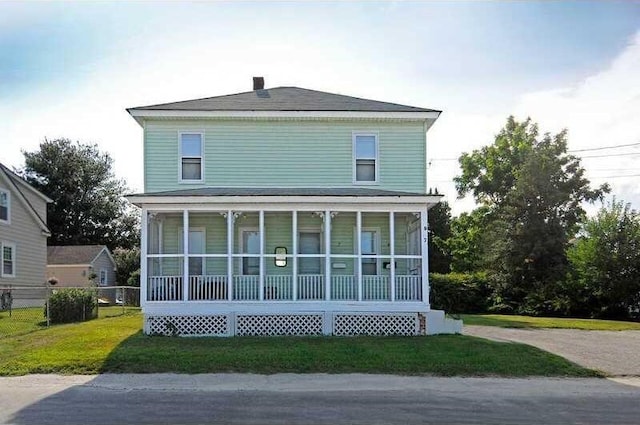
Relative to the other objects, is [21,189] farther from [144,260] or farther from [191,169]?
[144,260]

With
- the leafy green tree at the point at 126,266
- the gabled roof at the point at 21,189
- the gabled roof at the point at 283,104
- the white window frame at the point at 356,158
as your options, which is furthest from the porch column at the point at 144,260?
the leafy green tree at the point at 126,266

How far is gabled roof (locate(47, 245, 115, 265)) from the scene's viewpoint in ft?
152

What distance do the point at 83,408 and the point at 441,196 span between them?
37.6 ft

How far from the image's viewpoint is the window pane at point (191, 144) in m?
20.6

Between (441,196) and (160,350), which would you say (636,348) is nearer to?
(441,196)

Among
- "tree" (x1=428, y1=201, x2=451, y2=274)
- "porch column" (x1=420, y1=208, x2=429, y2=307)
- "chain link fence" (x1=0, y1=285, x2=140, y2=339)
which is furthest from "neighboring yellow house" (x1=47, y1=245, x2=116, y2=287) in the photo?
"porch column" (x1=420, y1=208, x2=429, y2=307)

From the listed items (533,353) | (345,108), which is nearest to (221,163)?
(345,108)

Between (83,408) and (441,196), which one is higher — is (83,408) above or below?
below

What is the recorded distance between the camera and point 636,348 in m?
17.8

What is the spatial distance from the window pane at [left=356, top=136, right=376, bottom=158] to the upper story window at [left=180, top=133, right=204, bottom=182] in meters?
4.89

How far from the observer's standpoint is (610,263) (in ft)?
95.5

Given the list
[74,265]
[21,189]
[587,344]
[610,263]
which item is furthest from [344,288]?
[74,265]

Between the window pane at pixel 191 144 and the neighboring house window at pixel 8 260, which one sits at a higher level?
the window pane at pixel 191 144

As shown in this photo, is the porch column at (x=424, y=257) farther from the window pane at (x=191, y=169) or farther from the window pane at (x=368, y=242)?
the window pane at (x=191, y=169)
